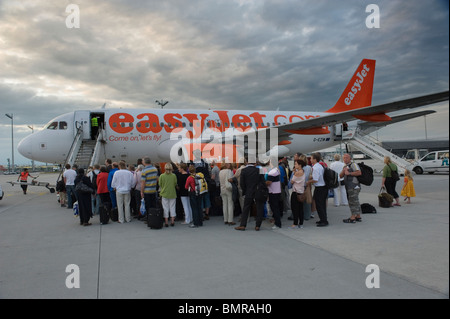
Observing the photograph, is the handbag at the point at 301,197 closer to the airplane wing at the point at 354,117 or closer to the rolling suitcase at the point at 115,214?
the airplane wing at the point at 354,117

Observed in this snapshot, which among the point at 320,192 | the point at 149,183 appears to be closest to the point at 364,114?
the point at 320,192

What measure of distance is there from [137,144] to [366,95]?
1495 cm

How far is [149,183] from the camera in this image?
8.55 meters

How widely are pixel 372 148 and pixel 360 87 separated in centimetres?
427

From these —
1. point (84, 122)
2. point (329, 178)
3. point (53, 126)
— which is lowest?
point (329, 178)

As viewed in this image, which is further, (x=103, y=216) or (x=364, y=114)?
(x=364, y=114)

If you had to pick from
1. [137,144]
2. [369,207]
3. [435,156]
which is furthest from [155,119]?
[435,156]

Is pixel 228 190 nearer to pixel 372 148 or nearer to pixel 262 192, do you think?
pixel 262 192

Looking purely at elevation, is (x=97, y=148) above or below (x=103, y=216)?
above

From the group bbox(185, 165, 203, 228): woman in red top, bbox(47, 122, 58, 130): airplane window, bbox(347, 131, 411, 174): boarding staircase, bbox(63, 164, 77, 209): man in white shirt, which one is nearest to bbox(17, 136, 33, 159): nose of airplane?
bbox(47, 122, 58, 130): airplane window

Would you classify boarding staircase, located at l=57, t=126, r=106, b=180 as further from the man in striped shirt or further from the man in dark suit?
the man in dark suit

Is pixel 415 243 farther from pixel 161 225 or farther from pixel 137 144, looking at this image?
pixel 137 144

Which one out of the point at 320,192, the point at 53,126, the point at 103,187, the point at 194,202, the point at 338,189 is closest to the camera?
the point at 320,192

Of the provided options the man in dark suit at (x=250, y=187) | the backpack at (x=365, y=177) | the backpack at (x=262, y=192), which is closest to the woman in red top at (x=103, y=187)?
the man in dark suit at (x=250, y=187)
